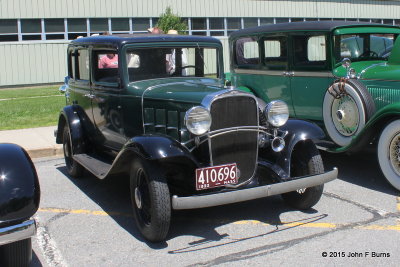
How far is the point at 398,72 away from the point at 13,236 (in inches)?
175

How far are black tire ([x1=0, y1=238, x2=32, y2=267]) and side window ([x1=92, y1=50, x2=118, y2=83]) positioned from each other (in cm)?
232

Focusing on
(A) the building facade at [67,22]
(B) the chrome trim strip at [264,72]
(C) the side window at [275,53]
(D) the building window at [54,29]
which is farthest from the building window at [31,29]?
(C) the side window at [275,53]

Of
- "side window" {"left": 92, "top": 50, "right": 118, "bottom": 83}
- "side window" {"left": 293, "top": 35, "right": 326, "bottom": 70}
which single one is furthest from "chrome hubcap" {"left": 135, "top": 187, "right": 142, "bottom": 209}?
"side window" {"left": 293, "top": 35, "right": 326, "bottom": 70}

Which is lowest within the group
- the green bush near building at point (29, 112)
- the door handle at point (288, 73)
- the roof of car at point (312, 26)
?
the green bush near building at point (29, 112)

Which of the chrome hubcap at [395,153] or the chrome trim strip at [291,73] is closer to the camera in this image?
the chrome hubcap at [395,153]

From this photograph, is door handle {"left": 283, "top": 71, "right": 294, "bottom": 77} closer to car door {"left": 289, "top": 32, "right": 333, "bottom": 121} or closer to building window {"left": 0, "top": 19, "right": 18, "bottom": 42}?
car door {"left": 289, "top": 32, "right": 333, "bottom": 121}

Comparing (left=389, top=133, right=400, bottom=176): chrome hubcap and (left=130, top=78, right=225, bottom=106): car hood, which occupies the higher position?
(left=130, top=78, right=225, bottom=106): car hood

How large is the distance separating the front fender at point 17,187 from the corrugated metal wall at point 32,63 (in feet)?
54.4

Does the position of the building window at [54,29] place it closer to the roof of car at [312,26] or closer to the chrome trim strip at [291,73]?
the chrome trim strip at [291,73]

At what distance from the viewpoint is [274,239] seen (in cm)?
394

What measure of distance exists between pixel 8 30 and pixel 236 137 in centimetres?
1694

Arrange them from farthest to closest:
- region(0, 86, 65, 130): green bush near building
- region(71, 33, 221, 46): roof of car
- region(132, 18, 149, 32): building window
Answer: region(132, 18, 149, 32): building window, region(0, 86, 65, 130): green bush near building, region(71, 33, 221, 46): roof of car

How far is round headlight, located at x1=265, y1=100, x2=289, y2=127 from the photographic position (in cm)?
414

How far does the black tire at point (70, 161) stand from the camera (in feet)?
19.5
